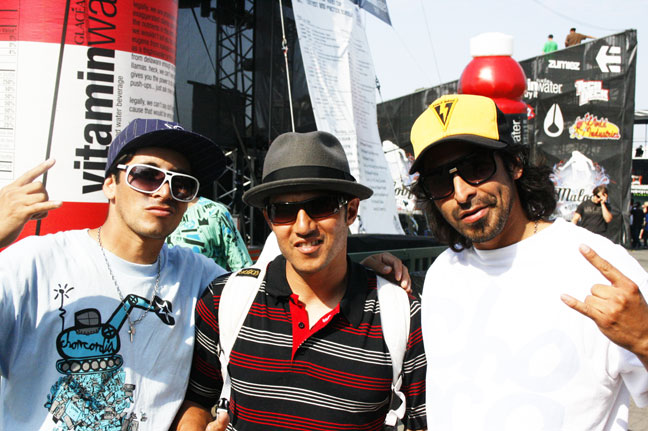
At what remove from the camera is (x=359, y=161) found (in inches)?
256

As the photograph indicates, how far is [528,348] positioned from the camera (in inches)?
59.6

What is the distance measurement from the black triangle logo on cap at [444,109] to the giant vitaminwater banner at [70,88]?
150cm

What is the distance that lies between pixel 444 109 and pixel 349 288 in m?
0.73

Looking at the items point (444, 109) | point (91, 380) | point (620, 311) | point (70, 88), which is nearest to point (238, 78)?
point (70, 88)

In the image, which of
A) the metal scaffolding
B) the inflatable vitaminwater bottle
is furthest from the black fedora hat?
the metal scaffolding

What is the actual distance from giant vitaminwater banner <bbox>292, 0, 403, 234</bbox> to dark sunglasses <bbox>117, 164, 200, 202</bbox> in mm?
4038

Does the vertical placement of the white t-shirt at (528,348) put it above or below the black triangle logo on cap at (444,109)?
below

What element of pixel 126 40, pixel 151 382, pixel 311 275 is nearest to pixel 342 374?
pixel 311 275

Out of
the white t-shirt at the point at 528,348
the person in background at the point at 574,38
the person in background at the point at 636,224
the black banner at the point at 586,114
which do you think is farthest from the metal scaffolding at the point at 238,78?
the person in background at the point at 636,224

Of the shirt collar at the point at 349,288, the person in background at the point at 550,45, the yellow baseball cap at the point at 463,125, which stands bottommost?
the shirt collar at the point at 349,288

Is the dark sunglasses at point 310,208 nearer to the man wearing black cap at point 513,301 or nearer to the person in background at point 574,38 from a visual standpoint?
the man wearing black cap at point 513,301

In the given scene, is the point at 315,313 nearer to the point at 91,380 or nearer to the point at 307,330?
the point at 307,330

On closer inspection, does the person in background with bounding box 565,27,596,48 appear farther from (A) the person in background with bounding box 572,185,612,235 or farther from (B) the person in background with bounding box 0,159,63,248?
(B) the person in background with bounding box 0,159,63,248

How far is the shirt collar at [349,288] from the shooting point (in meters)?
1.71
